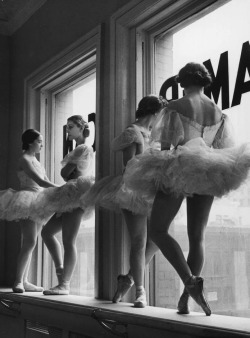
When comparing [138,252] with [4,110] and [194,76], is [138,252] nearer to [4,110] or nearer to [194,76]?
[194,76]

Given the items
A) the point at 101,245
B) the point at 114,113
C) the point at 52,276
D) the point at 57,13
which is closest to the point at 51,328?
the point at 101,245

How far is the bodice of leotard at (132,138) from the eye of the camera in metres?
3.05

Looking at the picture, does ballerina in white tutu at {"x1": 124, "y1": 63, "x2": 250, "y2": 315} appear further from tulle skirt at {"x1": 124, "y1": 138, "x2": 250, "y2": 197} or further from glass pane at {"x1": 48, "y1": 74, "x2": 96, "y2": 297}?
glass pane at {"x1": 48, "y1": 74, "x2": 96, "y2": 297}

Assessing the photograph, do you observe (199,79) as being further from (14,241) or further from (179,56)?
(14,241)

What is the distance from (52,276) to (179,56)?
2315 millimetres

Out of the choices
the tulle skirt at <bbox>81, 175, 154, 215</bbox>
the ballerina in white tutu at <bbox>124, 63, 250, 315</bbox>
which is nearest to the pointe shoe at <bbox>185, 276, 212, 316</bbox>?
the ballerina in white tutu at <bbox>124, 63, 250, 315</bbox>

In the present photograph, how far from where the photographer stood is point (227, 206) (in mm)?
2883

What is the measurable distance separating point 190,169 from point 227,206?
58cm

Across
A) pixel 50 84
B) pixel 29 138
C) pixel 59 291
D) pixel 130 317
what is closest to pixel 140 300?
pixel 130 317

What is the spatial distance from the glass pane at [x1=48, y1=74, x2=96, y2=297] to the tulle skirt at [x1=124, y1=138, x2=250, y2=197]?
1.56 metres

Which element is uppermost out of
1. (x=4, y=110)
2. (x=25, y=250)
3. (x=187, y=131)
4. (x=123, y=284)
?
(x=4, y=110)

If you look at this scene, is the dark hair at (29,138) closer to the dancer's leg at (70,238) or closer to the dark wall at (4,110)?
the dancer's leg at (70,238)

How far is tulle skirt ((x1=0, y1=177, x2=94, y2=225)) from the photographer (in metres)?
3.71

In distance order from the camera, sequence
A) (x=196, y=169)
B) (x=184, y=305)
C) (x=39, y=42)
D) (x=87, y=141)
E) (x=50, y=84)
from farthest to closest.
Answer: (x=39, y=42), (x=50, y=84), (x=87, y=141), (x=184, y=305), (x=196, y=169)
